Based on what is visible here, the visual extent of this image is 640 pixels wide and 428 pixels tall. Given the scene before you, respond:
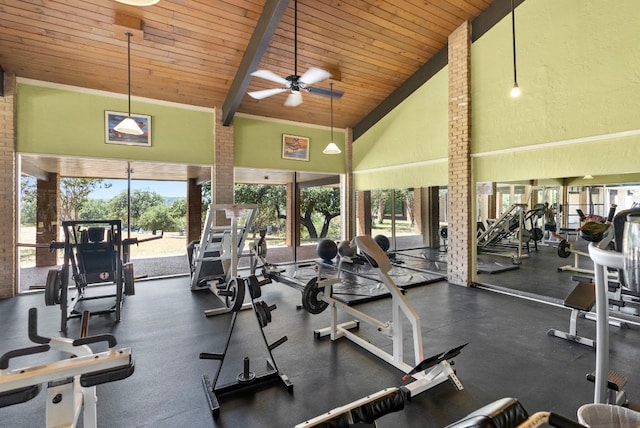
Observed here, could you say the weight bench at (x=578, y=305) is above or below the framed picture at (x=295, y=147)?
below

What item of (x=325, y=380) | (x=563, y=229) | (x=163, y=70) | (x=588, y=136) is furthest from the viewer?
(x=563, y=229)

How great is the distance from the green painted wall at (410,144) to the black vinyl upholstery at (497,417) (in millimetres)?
5698

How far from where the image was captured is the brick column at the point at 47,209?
566 cm

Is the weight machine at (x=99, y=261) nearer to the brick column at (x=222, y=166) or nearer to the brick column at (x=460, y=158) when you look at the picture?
the brick column at (x=222, y=166)

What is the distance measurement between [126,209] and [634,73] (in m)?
8.03

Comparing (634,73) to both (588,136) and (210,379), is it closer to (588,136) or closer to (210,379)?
(588,136)

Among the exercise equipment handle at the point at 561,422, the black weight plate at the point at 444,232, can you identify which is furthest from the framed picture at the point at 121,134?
the black weight plate at the point at 444,232

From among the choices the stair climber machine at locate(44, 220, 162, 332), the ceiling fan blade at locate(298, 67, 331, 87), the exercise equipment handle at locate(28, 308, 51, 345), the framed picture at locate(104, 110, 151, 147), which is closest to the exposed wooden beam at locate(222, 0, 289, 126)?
the ceiling fan blade at locate(298, 67, 331, 87)

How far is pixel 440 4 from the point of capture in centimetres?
521

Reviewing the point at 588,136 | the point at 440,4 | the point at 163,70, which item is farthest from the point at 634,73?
the point at 163,70

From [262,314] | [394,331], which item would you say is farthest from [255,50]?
[394,331]

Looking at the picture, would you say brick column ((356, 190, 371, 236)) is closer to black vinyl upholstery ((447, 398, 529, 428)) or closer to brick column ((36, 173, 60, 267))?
brick column ((36, 173, 60, 267))

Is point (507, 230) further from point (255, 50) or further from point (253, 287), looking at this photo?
point (253, 287)

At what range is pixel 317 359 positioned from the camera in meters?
3.16
